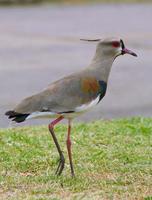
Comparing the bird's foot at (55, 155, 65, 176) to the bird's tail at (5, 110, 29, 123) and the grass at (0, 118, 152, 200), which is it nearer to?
the grass at (0, 118, 152, 200)

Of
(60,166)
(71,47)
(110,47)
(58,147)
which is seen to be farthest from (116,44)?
(71,47)

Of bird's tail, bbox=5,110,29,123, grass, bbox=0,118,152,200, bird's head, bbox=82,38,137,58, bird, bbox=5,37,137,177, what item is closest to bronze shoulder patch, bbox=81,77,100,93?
bird, bbox=5,37,137,177

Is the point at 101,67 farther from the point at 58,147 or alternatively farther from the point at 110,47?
the point at 58,147

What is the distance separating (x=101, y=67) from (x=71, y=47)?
10.4 meters

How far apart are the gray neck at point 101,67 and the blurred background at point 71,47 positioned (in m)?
3.50

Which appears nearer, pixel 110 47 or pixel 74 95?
pixel 74 95

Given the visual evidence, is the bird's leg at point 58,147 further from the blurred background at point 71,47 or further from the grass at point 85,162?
the blurred background at point 71,47

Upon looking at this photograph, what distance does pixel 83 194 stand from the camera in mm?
5840

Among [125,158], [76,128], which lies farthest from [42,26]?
[125,158]

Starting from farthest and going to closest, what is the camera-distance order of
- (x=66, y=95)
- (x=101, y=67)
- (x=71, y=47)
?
(x=71, y=47) < (x=101, y=67) < (x=66, y=95)

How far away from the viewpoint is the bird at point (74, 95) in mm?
5996

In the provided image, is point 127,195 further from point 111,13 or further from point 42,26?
point 111,13

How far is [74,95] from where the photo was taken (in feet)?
20.2

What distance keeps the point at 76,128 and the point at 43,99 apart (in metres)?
2.78
